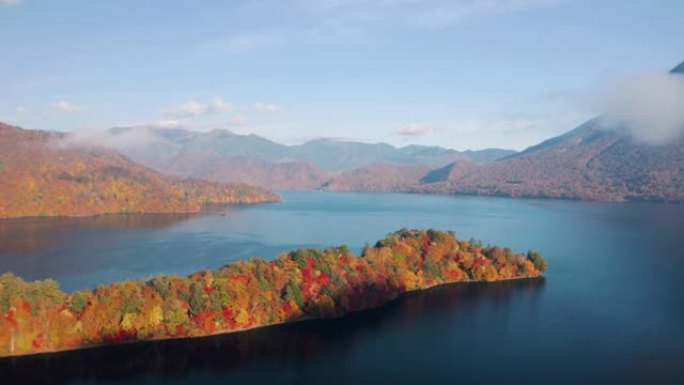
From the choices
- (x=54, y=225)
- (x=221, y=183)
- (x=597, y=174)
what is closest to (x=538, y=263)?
(x=54, y=225)

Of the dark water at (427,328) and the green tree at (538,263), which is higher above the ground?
the green tree at (538,263)

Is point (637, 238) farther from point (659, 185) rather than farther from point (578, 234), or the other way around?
point (659, 185)

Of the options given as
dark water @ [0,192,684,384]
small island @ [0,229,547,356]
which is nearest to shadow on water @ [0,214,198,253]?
dark water @ [0,192,684,384]

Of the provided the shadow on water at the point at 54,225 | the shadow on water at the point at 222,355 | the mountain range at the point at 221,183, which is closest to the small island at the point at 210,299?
the shadow on water at the point at 222,355

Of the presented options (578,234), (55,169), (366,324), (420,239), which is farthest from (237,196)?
(366,324)

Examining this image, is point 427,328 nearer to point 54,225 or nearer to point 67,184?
point 54,225

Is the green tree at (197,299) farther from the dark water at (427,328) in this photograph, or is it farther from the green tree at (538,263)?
the green tree at (538,263)
